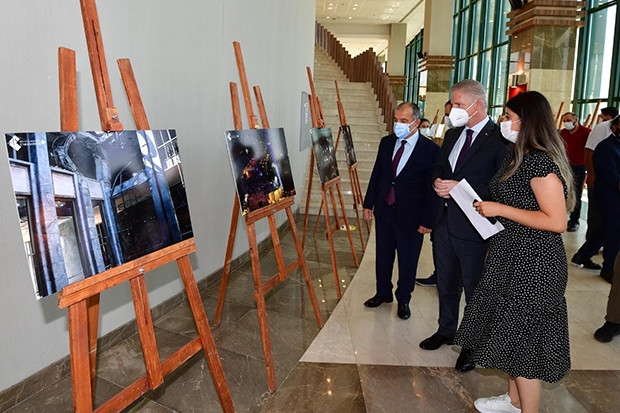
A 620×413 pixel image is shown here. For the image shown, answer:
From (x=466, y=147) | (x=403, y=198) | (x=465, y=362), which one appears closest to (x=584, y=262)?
(x=403, y=198)

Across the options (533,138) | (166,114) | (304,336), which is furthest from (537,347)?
(166,114)

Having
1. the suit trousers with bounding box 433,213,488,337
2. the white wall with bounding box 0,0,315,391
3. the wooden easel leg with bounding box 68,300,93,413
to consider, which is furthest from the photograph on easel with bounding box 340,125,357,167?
the wooden easel leg with bounding box 68,300,93,413

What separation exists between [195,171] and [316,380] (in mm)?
2061

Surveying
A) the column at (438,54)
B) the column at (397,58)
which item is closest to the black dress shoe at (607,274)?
the column at (438,54)

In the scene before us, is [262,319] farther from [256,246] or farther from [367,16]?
[367,16]

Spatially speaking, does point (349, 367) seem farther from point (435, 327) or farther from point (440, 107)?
point (440, 107)

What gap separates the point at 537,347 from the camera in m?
2.19

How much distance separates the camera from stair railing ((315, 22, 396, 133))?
11.0 m

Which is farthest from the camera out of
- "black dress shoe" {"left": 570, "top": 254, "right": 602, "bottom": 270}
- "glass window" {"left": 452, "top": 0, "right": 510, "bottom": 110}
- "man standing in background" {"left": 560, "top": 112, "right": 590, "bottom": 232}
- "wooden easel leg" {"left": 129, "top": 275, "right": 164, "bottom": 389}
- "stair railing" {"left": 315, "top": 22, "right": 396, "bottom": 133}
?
"glass window" {"left": 452, "top": 0, "right": 510, "bottom": 110}

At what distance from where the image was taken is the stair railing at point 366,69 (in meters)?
11.0

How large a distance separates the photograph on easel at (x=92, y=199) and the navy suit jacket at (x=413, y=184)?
6.17 ft

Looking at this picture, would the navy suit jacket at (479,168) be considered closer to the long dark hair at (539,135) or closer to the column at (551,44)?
the long dark hair at (539,135)

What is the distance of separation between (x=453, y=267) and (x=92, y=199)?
226cm

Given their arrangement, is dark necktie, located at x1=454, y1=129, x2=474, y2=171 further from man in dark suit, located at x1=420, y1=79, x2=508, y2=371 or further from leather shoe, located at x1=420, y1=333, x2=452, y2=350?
leather shoe, located at x1=420, y1=333, x2=452, y2=350
